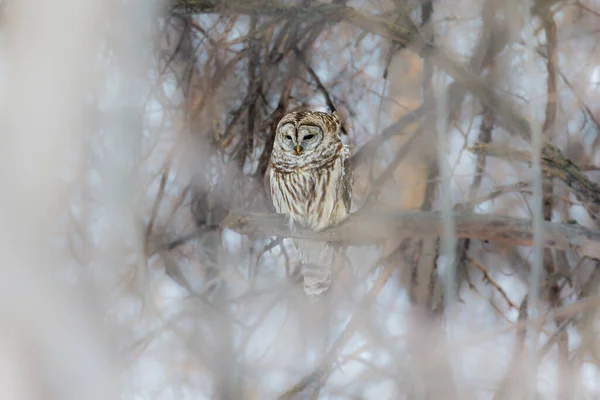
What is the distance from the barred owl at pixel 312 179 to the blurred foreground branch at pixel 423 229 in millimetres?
39

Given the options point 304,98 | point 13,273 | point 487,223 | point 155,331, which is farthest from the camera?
point 304,98

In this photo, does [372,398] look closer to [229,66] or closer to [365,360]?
[365,360]

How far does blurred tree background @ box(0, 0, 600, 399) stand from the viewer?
49.5 inches

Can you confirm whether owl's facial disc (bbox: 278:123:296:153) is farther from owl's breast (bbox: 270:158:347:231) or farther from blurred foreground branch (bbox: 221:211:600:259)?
blurred foreground branch (bbox: 221:211:600:259)

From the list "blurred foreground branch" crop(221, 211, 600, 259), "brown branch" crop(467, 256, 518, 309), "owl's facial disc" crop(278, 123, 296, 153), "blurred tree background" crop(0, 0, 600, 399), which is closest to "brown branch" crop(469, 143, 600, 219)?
"blurred tree background" crop(0, 0, 600, 399)

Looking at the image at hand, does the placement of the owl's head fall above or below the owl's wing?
above

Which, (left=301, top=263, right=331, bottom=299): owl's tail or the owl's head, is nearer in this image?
the owl's head

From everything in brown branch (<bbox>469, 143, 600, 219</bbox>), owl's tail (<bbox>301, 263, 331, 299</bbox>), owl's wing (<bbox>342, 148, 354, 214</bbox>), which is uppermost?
brown branch (<bbox>469, 143, 600, 219</bbox>)

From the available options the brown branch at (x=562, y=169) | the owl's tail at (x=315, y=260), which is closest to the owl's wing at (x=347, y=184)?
the owl's tail at (x=315, y=260)

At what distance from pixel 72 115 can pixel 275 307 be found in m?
0.73

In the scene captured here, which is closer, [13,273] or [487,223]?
[13,273]

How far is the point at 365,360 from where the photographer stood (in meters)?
1.34

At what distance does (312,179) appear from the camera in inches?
52.4

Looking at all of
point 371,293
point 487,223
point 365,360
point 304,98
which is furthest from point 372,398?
point 304,98
